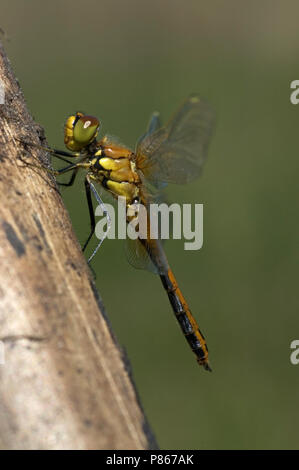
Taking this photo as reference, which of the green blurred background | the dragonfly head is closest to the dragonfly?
the dragonfly head

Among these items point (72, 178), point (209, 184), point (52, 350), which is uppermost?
point (72, 178)

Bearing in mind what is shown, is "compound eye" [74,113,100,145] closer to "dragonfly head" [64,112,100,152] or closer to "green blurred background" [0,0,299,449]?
"dragonfly head" [64,112,100,152]

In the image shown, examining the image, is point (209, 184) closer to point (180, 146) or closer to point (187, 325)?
point (187, 325)

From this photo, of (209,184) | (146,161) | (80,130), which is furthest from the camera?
(209,184)

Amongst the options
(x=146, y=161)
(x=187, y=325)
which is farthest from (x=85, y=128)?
(x=187, y=325)

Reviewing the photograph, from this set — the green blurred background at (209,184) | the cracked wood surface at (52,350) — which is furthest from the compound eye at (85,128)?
the cracked wood surface at (52,350)

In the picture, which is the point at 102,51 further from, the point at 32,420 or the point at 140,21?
the point at 32,420
